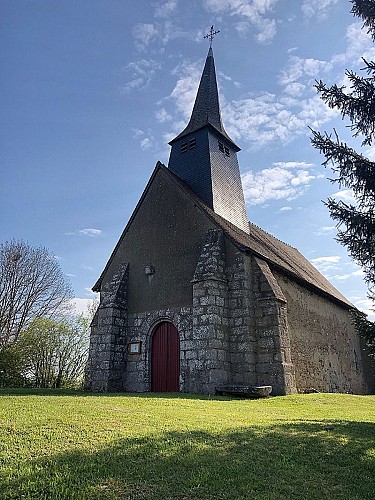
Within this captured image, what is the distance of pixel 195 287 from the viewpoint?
42.1 feet

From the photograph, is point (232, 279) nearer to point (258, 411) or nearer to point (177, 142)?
point (258, 411)

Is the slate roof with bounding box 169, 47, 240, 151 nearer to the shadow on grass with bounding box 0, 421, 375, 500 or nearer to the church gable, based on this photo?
the church gable

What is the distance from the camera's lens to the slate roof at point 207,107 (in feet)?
59.1

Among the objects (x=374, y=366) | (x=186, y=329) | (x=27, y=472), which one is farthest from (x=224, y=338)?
(x=374, y=366)

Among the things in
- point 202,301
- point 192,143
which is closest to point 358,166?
point 202,301

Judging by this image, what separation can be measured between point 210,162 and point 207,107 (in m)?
3.75

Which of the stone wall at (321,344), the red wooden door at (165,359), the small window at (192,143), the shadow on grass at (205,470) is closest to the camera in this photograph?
the shadow on grass at (205,470)

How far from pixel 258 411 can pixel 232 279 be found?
17.3ft

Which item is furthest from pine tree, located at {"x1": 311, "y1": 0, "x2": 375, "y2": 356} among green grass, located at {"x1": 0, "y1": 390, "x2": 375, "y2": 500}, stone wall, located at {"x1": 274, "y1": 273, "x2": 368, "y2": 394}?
stone wall, located at {"x1": 274, "y1": 273, "x2": 368, "y2": 394}

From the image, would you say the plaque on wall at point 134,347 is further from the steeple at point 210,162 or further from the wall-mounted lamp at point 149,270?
the steeple at point 210,162

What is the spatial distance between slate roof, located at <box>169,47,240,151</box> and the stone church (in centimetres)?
10

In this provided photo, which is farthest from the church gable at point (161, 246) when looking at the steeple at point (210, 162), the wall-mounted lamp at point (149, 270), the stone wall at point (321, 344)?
the stone wall at point (321, 344)

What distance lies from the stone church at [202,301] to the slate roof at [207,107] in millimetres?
100

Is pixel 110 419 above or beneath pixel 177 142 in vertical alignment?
beneath
